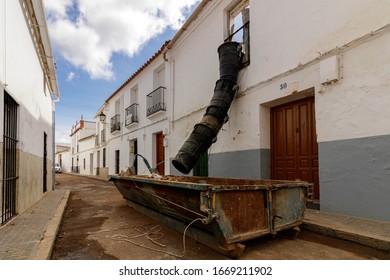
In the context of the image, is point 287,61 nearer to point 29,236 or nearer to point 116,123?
point 29,236

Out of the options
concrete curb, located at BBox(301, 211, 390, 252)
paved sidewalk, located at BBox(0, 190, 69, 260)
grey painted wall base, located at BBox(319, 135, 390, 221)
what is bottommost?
paved sidewalk, located at BBox(0, 190, 69, 260)

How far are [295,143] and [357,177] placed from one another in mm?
1688

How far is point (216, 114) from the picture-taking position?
6398mm

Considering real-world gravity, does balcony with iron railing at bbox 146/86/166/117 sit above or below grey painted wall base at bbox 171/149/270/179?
above

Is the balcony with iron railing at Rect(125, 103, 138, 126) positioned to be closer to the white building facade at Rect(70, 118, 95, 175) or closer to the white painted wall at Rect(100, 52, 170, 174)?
the white painted wall at Rect(100, 52, 170, 174)

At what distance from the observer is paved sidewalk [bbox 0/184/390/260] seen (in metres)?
3.00

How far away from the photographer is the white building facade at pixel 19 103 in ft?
13.9

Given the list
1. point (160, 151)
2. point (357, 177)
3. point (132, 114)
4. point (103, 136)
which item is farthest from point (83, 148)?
point (357, 177)

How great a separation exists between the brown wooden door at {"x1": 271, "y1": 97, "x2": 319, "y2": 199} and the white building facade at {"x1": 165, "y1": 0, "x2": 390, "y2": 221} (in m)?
0.02

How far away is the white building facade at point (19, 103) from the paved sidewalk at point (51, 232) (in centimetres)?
54

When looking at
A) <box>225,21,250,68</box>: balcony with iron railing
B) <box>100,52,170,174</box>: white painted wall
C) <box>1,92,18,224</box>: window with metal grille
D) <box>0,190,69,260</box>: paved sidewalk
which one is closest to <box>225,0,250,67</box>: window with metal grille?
<box>225,21,250,68</box>: balcony with iron railing
